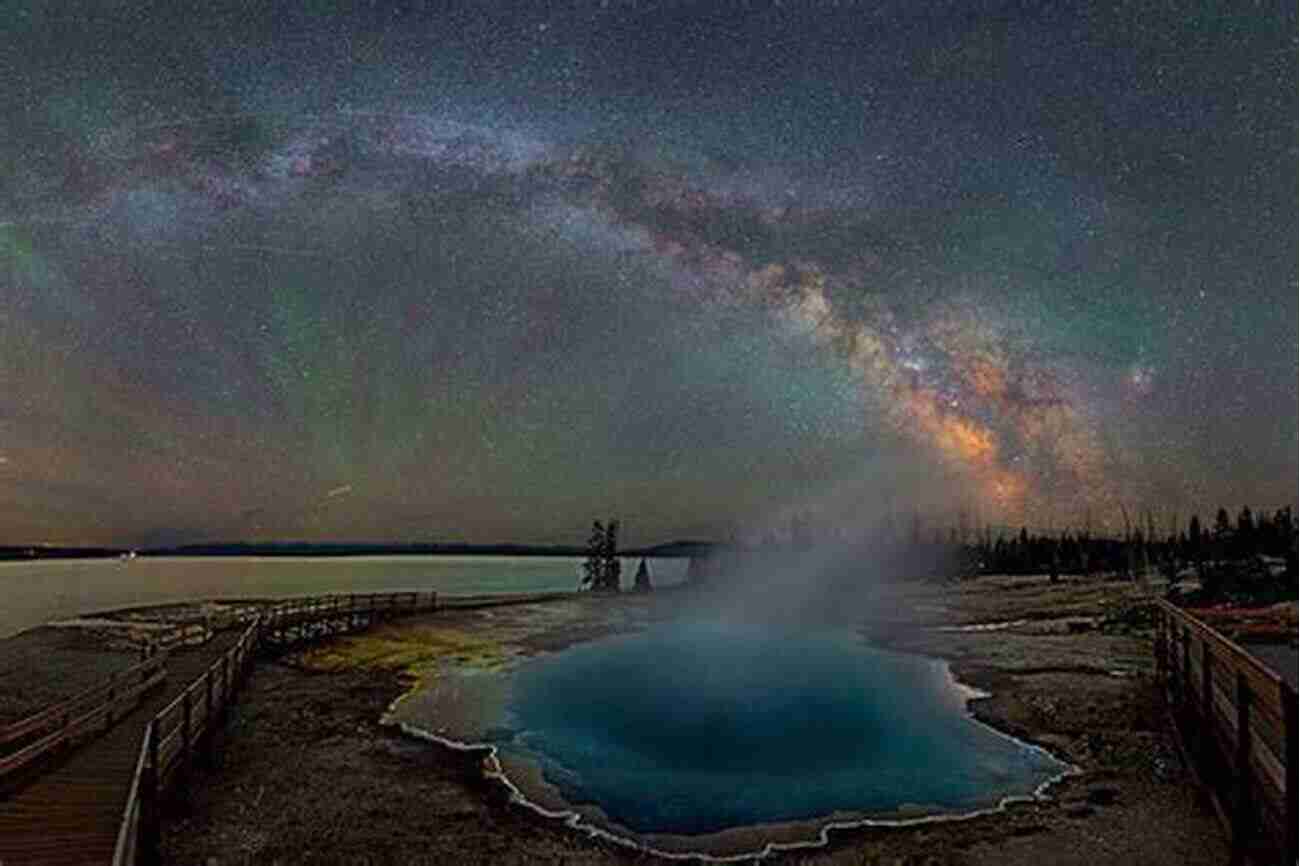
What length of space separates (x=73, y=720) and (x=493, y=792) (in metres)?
4.70

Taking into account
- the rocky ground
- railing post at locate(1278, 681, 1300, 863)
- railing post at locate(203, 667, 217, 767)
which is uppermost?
railing post at locate(1278, 681, 1300, 863)

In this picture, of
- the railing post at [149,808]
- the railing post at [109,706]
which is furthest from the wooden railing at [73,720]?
the railing post at [149,808]

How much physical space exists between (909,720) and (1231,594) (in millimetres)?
15951

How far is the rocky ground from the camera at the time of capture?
899 centimetres

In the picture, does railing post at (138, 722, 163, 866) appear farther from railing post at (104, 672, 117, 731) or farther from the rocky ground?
railing post at (104, 672, 117, 731)

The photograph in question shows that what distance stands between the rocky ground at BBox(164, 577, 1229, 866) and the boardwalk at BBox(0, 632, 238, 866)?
37.7 inches

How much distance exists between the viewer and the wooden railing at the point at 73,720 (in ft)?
28.1

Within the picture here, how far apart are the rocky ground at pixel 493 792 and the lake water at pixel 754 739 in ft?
3.27

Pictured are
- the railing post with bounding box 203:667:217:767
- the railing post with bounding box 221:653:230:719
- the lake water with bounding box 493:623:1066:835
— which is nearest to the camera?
the lake water with bounding box 493:623:1066:835

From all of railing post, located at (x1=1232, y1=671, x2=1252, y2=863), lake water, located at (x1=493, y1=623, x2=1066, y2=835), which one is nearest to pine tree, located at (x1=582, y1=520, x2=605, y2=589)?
lake water, located at (x1=493, y1=623, x2=1066, y2=835)

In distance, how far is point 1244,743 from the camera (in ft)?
22.8

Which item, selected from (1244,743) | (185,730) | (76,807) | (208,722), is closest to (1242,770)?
(1244,743)

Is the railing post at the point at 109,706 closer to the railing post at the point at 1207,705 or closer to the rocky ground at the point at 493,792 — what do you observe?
the rocky ground at the point at 493,792

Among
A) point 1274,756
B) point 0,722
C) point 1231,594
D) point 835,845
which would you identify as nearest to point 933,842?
point 835,845
